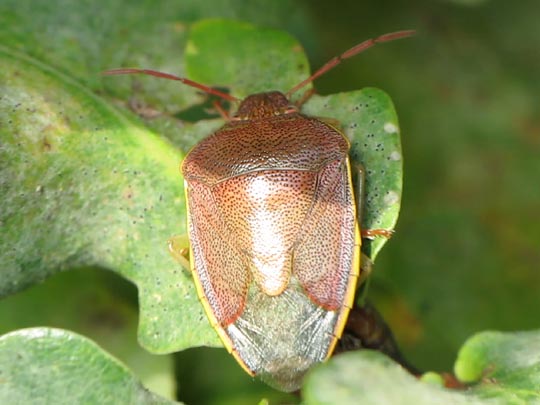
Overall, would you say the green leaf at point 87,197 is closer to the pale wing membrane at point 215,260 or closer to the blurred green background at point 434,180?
the pale wing membrane at point 215,260

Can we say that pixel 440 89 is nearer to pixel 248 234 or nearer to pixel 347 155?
pixel 347 155

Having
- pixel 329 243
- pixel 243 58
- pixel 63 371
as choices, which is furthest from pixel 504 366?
pixel 243 58


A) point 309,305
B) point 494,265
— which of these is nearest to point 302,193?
point 309,305

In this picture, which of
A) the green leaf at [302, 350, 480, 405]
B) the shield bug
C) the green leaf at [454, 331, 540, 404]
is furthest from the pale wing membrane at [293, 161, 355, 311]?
the green leaf at [302, 350, 480, 405]

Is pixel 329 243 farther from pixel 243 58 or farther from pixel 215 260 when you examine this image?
pixel 243 58

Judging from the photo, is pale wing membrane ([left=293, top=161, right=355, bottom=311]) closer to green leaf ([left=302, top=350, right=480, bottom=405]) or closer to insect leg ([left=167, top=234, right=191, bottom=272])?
insect leg ([left=167, top=234, right=191, bottom=272])
